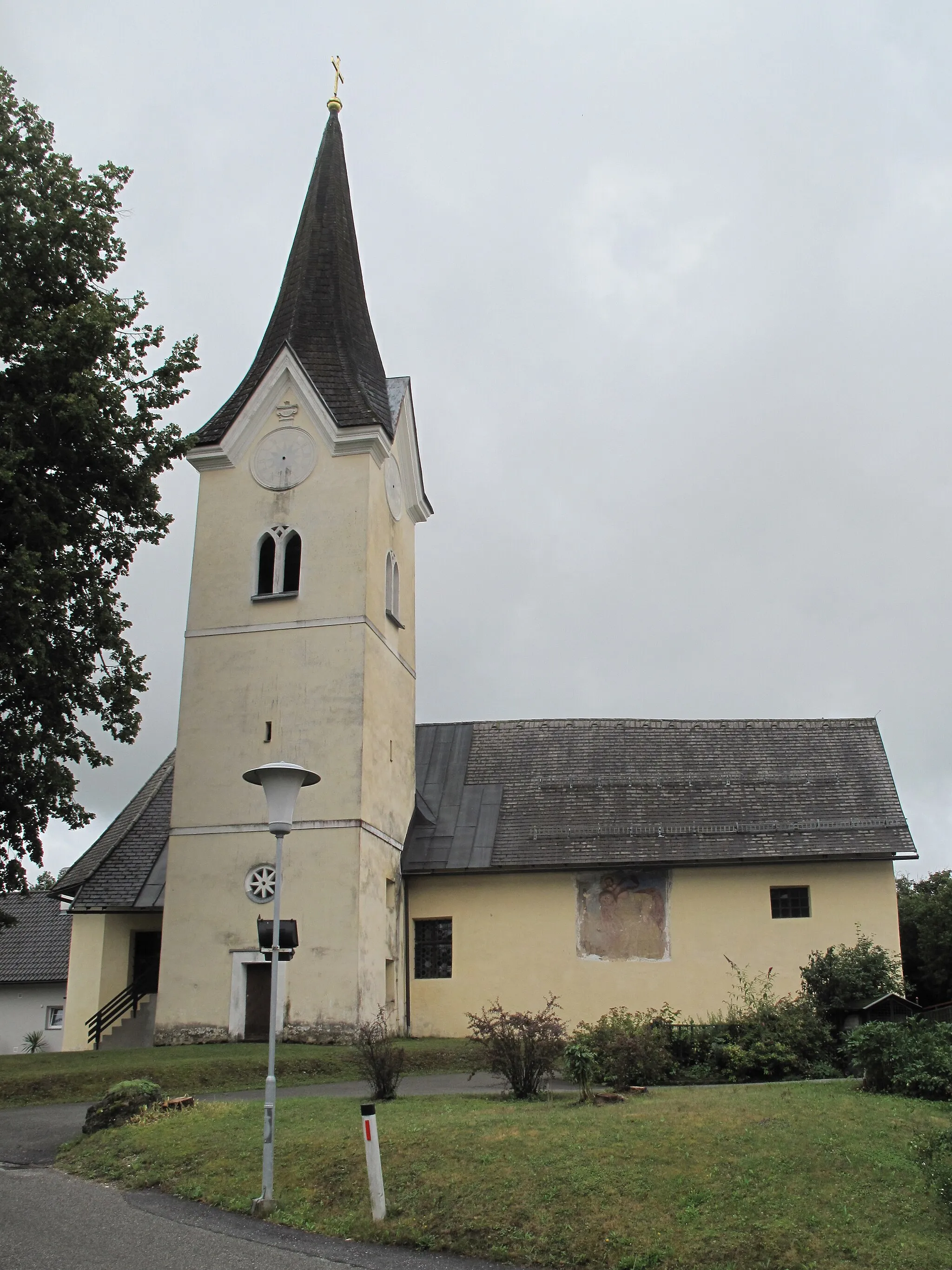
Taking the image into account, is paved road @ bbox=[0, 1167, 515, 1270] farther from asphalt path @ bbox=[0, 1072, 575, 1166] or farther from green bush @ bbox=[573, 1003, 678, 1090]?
green bush @ bbox=[573, 1003, 678, 1090]

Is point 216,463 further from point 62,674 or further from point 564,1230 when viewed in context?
point 564,1230

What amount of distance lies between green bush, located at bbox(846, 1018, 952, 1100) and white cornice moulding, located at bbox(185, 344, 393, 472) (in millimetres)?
16218

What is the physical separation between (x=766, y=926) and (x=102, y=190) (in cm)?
1901

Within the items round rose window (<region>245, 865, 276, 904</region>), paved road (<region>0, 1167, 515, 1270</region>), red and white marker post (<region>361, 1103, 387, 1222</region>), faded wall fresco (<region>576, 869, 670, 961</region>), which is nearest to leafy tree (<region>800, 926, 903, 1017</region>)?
faded wall fresco (<region>576, 869, 670, 961</region>)

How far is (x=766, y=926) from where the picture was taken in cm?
2472

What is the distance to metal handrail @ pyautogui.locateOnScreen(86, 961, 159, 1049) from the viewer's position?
23734 millimetres

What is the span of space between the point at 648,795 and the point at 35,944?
23.5 metres

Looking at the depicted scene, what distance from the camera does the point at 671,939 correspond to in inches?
973

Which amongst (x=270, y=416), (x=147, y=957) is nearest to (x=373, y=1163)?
(x=147, y=957)

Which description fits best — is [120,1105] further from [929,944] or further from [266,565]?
[929,944]

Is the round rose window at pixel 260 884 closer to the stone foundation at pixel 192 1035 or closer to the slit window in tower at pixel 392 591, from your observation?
the stone foundation at pixel 192 1035

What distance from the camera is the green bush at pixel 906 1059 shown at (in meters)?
12.4

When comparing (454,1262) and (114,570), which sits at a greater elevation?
(114,570)

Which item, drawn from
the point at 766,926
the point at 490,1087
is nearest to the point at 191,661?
the point at 490,1087
